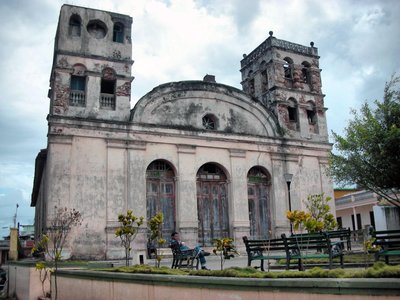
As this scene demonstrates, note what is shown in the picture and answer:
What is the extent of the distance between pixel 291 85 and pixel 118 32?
34.5 ft

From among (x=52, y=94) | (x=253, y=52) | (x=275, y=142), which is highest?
A: (x=253, y=52)

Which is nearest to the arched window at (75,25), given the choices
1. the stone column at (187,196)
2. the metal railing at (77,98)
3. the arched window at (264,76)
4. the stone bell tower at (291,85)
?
the metal railing at (77,98)

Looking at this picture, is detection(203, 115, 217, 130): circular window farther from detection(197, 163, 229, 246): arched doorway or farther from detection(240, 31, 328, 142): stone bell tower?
detection(240, 31, 328, 142): stone bell tower

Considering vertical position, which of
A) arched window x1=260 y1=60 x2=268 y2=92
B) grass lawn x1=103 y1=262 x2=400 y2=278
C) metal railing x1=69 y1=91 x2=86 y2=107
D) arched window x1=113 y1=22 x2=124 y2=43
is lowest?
grass lawn x1=103 y1=262 x2=400 y2=278

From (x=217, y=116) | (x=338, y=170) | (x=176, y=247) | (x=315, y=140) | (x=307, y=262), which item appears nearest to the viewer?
(x=176, y=247)

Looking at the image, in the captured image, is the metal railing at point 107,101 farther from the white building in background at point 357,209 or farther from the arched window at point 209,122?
the white building in background at point 357,209

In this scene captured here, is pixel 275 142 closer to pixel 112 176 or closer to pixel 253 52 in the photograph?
pixel 253 52

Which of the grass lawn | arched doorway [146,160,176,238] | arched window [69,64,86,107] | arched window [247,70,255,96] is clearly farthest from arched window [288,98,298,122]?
the grass lawn

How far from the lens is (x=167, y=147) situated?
20.4 meters

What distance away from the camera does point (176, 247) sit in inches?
484

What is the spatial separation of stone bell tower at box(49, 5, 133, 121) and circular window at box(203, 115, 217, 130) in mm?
4330

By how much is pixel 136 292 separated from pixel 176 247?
15.0ft

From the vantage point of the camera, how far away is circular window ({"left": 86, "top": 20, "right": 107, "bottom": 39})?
20.8 metres

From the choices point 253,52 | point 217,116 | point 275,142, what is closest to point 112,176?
point 217,116
